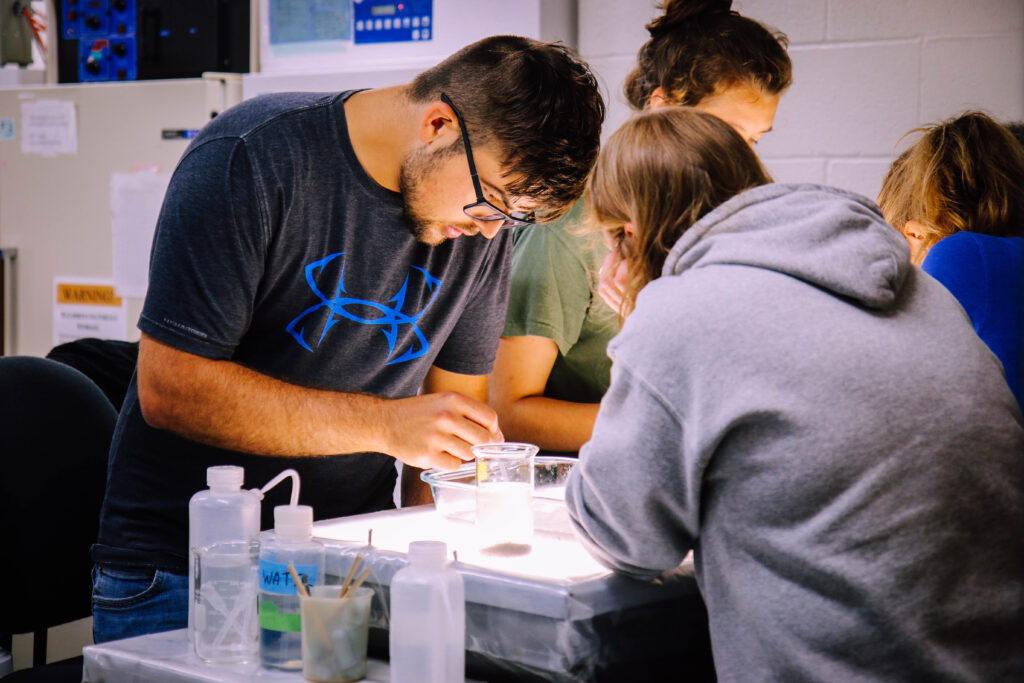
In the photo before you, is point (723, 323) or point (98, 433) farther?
point (98, 433)

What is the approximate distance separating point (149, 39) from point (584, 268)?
2045 mm

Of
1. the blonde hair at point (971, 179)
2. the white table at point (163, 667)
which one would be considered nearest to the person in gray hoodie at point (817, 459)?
the white table at point (163, 667)

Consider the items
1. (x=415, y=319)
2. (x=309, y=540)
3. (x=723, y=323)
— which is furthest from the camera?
(x=415, y=319)

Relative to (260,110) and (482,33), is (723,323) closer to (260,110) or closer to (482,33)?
(260,110)

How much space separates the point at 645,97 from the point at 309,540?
1.06 meters

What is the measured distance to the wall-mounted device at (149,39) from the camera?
296 cm

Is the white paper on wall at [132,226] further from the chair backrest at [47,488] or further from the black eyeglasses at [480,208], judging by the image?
the black eyeglasses at [480,208]

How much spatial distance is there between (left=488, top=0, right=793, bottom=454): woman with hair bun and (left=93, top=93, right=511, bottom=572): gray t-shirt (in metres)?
0.16

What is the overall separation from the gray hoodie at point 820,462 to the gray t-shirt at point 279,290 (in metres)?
0.55

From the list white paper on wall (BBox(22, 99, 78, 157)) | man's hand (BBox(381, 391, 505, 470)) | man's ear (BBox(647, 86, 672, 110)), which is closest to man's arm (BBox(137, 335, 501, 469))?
man's hand (BBox(381, 391, 505, 470))

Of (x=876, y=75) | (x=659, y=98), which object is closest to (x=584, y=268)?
(x=659, y=98)

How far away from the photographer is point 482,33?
102 inches

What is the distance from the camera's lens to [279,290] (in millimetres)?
1355

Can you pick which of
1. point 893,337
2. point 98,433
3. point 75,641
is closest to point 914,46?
point 893,337
